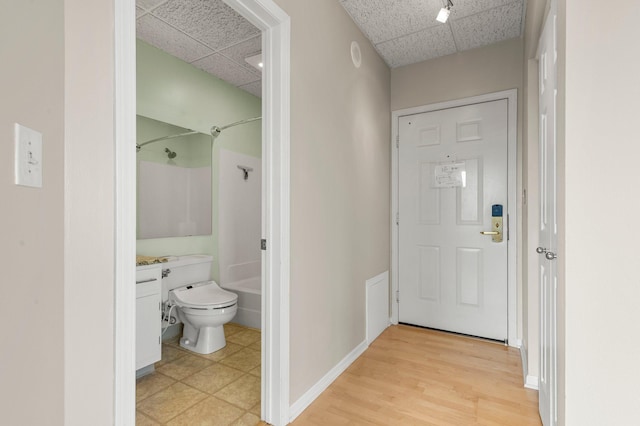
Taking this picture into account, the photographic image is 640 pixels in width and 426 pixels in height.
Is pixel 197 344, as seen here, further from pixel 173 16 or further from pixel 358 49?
pixel 358 49

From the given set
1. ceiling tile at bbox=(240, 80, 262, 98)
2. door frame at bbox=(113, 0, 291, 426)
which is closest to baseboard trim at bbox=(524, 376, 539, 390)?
door frame at bbox=(113, 0, 291, 426)

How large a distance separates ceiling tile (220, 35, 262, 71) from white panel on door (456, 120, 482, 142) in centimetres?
193

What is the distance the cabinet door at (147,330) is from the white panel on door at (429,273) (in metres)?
2.32

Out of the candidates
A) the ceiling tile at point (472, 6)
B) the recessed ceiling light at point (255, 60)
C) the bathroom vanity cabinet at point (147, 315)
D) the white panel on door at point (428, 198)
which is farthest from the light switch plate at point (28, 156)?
the white panel on door at point (428, 198)

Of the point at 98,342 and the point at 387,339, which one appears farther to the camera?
the point at 387,339

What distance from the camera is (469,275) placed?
9.41ft

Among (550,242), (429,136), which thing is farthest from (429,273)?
(550,242)

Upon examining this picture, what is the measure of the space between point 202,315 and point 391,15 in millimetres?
2715

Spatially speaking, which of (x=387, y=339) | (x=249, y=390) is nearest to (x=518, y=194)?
(x=387, y=339)

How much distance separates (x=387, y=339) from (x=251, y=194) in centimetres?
214

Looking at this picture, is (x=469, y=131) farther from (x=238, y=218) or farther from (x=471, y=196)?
(x=238, y=218)

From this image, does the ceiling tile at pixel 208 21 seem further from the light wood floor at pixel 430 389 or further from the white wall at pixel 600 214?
the light wood floor at pixel 430 389

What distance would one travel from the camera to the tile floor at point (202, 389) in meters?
1.73

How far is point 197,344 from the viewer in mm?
2561
